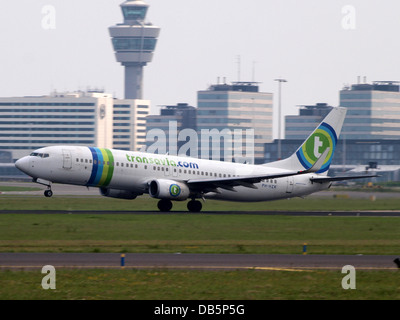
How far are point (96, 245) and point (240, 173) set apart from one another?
2729 centimetres

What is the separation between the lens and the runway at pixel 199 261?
1137 inches

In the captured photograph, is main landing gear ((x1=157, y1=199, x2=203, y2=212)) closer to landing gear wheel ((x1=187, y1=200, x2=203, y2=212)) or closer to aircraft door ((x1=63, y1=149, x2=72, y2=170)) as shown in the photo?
landing gear wheel ((x1=187, y1=200, x2=203, y2=212))

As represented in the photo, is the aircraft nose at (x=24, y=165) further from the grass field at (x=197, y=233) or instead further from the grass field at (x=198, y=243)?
the grass field at (x=197, y=233)

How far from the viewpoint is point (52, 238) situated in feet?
131

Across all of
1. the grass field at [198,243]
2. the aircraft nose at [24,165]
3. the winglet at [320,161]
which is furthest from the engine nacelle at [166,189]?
the winglet at [320,161]

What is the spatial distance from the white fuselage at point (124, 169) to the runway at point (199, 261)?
2508 centimetres

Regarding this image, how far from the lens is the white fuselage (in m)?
57.5

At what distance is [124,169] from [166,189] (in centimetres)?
312

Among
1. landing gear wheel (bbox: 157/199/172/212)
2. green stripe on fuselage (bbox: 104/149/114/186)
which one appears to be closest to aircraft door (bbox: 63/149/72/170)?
green stripe on fuselage (bbox: 104/149/114/186)

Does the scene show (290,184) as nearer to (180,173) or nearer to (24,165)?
(180,173)
